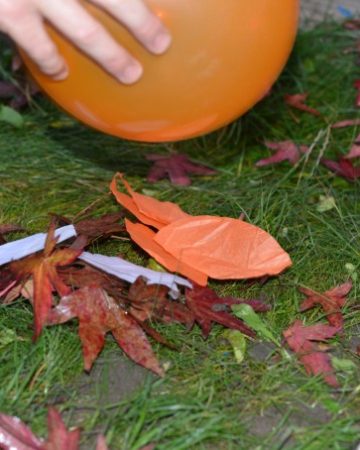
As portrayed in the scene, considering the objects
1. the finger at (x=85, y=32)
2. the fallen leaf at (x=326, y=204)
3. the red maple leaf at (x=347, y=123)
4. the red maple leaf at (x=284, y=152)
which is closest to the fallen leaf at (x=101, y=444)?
the finger at (x=85, y=32)

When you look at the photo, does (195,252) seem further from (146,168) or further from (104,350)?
(146,168)

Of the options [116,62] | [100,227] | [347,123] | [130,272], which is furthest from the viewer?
[347,123]

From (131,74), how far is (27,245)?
0.48 m

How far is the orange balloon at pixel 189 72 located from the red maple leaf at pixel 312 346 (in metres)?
0.49

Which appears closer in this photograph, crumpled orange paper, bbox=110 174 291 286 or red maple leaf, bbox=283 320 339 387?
red maple leaf, bbox=283 320 339 387

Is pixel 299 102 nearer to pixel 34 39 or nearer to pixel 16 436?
pixel 34 39

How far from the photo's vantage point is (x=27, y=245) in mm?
1962

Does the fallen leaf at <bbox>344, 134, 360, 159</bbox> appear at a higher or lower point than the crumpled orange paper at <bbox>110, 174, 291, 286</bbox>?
lower

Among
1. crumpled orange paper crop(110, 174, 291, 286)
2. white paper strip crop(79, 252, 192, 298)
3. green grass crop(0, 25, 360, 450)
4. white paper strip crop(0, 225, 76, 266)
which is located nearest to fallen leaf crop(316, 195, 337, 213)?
green grass crop(0, 25, 360, 450)

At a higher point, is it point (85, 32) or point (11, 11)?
point (11, 11)

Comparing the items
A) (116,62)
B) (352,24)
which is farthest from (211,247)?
(352,24)

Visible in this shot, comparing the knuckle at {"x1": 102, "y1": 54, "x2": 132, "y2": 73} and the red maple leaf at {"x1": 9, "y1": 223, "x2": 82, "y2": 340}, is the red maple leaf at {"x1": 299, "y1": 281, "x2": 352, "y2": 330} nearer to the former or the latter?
the red maple leaf at {"x1": 9, "y1": 223, "x2": 82, "y2": 340}

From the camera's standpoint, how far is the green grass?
63.4 inches

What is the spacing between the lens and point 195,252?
1948 millimetres
